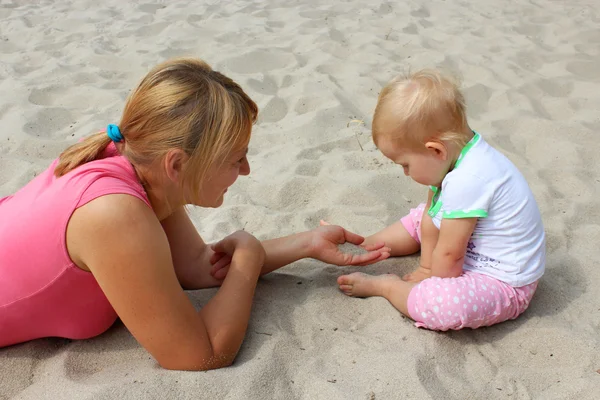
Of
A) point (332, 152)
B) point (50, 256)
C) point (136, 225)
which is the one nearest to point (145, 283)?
point (136, 225)

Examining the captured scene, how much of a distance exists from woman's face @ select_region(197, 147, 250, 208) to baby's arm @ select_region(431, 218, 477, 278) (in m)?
0.77

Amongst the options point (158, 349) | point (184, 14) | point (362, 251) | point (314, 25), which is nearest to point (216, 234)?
point (362, 251)

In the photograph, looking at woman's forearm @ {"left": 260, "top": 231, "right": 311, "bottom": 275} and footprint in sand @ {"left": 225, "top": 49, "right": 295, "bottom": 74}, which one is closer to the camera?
woman's forearm @ {"left": 260, "top": 231, "right": 311, "bottom": 275}

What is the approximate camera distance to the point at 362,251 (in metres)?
2.79

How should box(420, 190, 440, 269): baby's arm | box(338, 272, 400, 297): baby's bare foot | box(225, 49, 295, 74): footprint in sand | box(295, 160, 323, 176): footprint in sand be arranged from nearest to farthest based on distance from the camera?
box(338, 272, 400, 297): baby's bare foot
box(420, 190, 440, 269): baby's arm
box(295, 160, 323, 176): footprint in sand
box(225, 49, 295, 74): footprint in sand

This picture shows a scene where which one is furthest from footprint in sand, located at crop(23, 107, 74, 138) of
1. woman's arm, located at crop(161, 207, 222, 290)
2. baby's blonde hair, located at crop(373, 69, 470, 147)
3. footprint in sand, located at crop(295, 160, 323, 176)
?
baby's blonde hair, located at crop(373, 69, 470, 147)

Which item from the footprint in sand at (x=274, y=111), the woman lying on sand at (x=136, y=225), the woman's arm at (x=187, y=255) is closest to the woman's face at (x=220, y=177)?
the woman lying on sand at (x=136, y=225)

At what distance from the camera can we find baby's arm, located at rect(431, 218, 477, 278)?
2195 mm

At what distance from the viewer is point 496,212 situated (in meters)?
2.21

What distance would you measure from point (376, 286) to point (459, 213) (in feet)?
1.44

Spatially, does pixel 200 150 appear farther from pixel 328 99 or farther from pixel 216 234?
pixel 328 99

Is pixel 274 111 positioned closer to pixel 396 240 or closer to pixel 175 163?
pixel 396 240

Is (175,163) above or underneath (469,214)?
above

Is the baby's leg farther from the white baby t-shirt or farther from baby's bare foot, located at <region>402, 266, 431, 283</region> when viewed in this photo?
the white baby t-shirt
